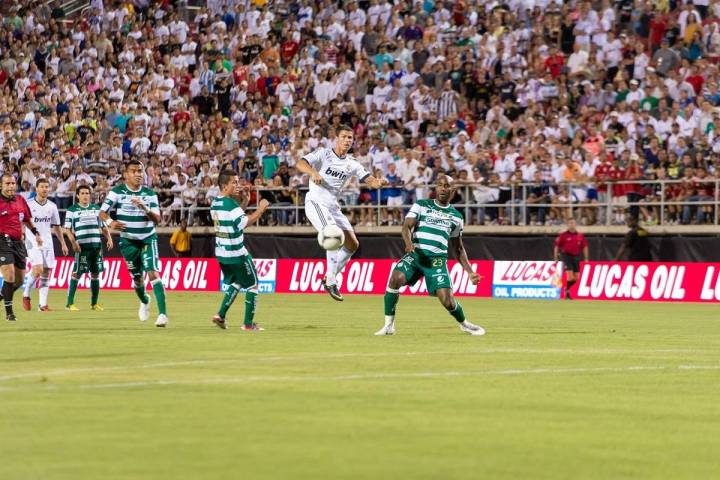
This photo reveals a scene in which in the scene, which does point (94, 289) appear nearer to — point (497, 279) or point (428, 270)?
point (428, 270)

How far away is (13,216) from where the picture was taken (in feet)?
71.8

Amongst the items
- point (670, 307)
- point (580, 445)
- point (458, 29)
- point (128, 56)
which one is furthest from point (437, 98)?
point (580, 445)

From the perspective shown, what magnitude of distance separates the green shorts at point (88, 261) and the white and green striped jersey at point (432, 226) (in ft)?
32.2

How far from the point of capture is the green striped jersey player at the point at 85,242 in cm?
2639

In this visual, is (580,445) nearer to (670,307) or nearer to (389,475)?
(389,475)

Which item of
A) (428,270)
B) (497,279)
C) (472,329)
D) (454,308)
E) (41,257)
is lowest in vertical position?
(497,279)

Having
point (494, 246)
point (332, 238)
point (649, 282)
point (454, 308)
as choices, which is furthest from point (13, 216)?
point (494, 246)

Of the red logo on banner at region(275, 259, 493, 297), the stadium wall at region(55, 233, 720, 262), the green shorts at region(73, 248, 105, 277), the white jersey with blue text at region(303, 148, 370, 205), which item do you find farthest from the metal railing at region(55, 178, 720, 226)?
the white jersey with blue text at region(303, 148, 370, 205)

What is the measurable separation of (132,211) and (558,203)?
14211 mm

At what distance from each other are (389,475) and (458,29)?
3108 cm

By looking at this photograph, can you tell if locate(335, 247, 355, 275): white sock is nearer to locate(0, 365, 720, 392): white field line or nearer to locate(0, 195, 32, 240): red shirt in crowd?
locate(0, 195, 32, 240): red shirt in crowd

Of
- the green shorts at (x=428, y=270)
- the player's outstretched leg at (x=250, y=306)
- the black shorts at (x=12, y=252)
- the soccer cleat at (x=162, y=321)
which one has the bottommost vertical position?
the soccer cleat at (x=162, y=321)

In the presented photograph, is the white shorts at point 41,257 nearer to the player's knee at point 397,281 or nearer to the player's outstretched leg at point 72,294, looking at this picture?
the player's outstretched leg at point 72,294

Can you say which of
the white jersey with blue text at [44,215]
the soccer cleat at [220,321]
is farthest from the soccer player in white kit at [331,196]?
the white jersey with blue text at [44,215]
